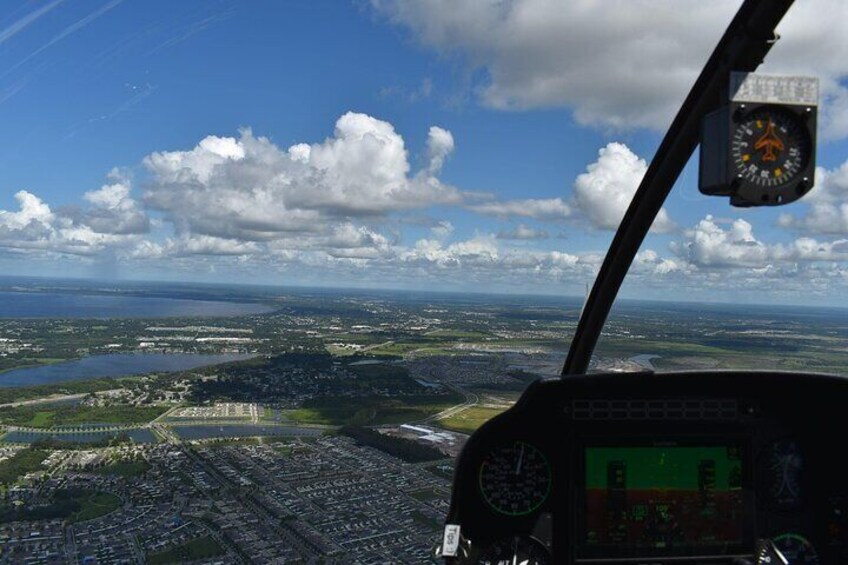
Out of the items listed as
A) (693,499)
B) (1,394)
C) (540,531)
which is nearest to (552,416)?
(540,531)

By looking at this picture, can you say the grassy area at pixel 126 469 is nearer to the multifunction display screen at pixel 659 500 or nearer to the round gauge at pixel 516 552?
the round gauge at pixel 516 552

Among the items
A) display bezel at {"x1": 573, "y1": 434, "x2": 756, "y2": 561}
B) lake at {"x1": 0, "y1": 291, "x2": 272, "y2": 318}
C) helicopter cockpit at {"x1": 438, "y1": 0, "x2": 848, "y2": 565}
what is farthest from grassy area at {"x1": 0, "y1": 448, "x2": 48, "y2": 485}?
lake at {"x1": 0, "y1": 291, "x2": 272, "y2": 318}

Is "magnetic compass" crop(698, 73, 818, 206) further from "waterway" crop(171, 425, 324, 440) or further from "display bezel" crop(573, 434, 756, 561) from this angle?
"waterway" crop(171, 425, 324, 440)

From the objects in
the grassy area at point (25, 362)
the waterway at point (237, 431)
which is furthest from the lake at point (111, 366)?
the waterway at point (237, 431)

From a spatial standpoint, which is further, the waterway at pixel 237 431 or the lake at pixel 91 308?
the lake at pixel 91 308

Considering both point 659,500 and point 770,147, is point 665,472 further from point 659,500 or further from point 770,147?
point 770,147

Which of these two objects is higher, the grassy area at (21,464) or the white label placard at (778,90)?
the white label placard at (778,90)
